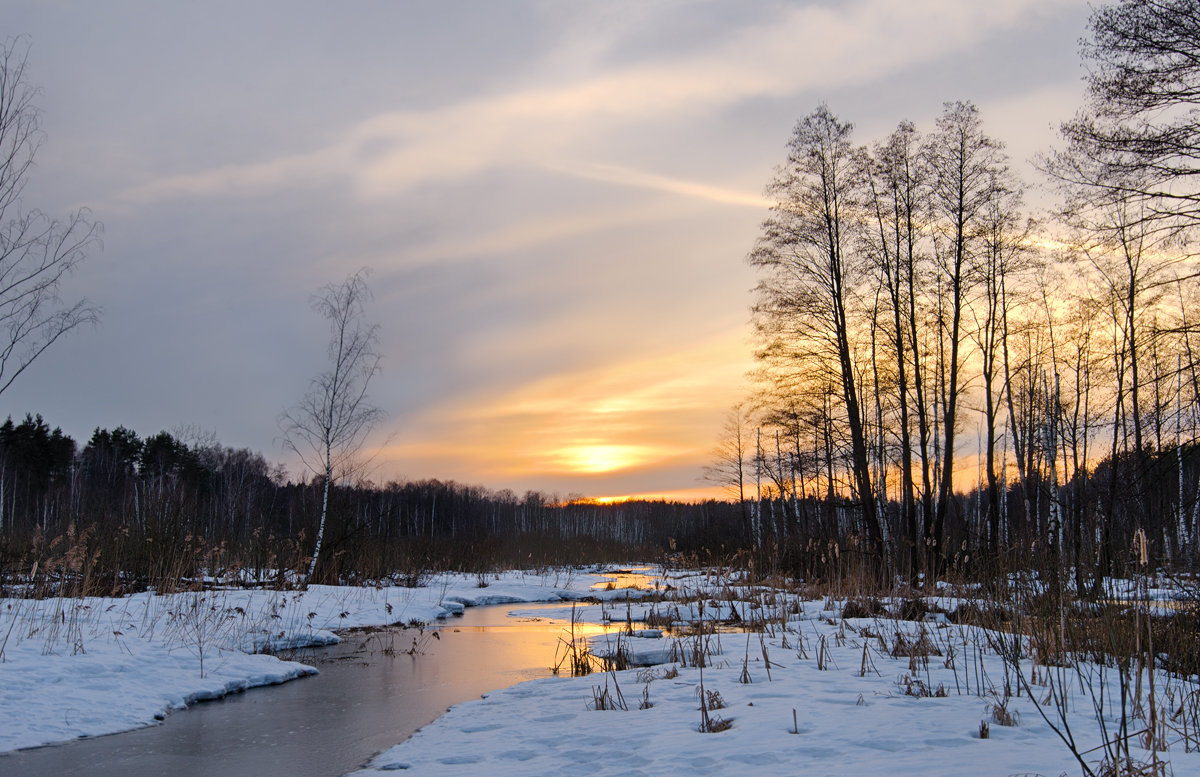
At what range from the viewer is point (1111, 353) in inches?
813

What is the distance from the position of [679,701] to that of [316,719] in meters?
3.11

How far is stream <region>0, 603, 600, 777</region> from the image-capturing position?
475cm

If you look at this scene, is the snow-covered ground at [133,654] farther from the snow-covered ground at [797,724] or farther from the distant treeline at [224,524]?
the snow-covered ground at [797,724]

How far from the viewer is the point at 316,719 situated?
6082 millimetres

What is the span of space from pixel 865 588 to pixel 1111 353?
14.1 m

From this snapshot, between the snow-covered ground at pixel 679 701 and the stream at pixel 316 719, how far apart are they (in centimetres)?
33

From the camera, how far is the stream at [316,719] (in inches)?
187

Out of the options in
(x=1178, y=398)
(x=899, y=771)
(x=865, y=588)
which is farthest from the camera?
(x=1178, y=398)

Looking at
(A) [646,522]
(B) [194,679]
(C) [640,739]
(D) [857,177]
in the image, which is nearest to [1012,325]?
(D) [857,177]

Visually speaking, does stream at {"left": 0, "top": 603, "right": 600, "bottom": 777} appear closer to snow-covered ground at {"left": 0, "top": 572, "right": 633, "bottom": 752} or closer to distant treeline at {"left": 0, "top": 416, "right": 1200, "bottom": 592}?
snow-covered ground at {"left": 0, "top": 572, "right": 633, "bottom": 752}

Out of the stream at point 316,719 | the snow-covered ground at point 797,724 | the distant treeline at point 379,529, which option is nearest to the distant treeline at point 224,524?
the distant treeline at point 379,529

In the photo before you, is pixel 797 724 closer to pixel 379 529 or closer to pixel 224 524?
pixel 224 524

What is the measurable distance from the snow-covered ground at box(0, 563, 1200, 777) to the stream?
33 centimetres

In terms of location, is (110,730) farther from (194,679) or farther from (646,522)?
(646,522)
